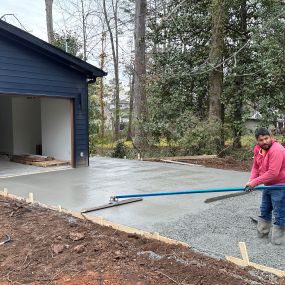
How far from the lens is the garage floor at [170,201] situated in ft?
13.2

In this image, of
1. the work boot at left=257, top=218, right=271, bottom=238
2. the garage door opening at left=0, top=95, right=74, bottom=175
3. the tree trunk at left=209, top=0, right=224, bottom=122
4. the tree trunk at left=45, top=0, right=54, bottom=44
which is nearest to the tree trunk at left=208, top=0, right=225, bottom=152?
the tree trunk at left=209, top=0, right=224, bottom=122

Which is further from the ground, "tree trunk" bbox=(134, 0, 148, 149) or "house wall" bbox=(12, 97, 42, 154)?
"tree trunk" bbox=(134, 0, 148, 149)

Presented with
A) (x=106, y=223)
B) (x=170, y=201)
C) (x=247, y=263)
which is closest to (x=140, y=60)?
(x=170, y=201)

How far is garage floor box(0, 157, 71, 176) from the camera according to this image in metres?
8.74

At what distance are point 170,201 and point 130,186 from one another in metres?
1.45

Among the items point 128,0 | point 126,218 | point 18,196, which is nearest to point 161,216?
point 126,218

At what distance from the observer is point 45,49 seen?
8992 mm

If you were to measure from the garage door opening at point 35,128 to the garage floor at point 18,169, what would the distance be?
665 millimetres

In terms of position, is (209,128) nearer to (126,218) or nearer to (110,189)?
(110,189)

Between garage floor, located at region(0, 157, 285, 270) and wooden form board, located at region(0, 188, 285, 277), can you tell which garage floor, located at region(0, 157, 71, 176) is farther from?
wooden form board, located at region(0, 188, 285, 277)

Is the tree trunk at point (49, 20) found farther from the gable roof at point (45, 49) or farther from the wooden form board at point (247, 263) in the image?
the wooden form board at point (247, 263)

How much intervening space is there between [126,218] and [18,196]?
238 centimetres

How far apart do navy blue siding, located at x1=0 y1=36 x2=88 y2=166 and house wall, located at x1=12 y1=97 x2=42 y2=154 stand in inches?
108

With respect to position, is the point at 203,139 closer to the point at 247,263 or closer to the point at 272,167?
the point at 272,167
